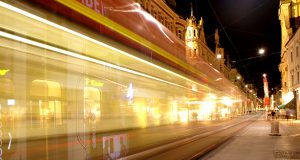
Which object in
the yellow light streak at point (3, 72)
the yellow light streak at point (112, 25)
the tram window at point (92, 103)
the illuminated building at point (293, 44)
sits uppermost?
the illuminated building at point (293, 44)

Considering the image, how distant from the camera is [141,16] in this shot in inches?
399

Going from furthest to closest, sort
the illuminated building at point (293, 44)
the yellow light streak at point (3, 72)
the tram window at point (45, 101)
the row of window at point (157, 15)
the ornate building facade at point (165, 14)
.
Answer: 1. the illuminated building at point (293, 44)
2. the ornate building facade at point (165, 14)
3. the row of window at point (157, 15)
4. the tram window at point (45, 101)
5. the yellow light streak at point (3, 72)

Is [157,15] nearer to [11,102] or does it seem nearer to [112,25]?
[112,25]

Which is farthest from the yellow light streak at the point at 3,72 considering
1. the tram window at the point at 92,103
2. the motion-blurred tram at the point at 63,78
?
the tram window at the point at 92,103

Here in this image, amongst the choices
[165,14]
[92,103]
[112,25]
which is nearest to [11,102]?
[92,103]

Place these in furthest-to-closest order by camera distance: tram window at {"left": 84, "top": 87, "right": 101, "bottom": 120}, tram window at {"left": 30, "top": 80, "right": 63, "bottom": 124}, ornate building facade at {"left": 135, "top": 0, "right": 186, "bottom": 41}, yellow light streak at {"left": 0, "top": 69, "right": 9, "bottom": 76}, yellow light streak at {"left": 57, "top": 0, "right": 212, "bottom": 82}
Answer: ornate building facade at {"left": 135, "top": 0, "right": 186, "bottom": 41} < tram window at {"left": 84, "top": 87, "right": 101, "bottom": 120} < yellow light streak at {"left": 57, "top": 0, "right": 212, "bottom": 82} < tram window at {"left": 30, "top": 80, "right": 63, "bottom": 124} < yellow light streak at {"left": 0, "top": 69, "right": 9, "bottom": 76}

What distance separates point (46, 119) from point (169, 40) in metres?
6.97

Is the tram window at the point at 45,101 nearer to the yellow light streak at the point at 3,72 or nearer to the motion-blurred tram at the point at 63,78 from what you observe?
the motion-blurred tram at the point at 63,78

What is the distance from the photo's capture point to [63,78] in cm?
660

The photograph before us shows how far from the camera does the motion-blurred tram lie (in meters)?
5.60

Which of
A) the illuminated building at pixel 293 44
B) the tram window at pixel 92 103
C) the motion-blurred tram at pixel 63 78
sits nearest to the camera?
the motion-blurred tram at pixel 63 78

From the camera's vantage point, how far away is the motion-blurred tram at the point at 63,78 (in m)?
5.60

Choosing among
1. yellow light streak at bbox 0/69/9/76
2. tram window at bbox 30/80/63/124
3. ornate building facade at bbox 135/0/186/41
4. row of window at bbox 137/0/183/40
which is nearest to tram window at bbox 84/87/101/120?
tram window at bbox 30/80/63/124

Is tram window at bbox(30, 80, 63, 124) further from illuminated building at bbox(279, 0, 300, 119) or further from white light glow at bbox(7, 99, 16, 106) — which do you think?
illuminated building at bbox(279, 0, 300, 119)
